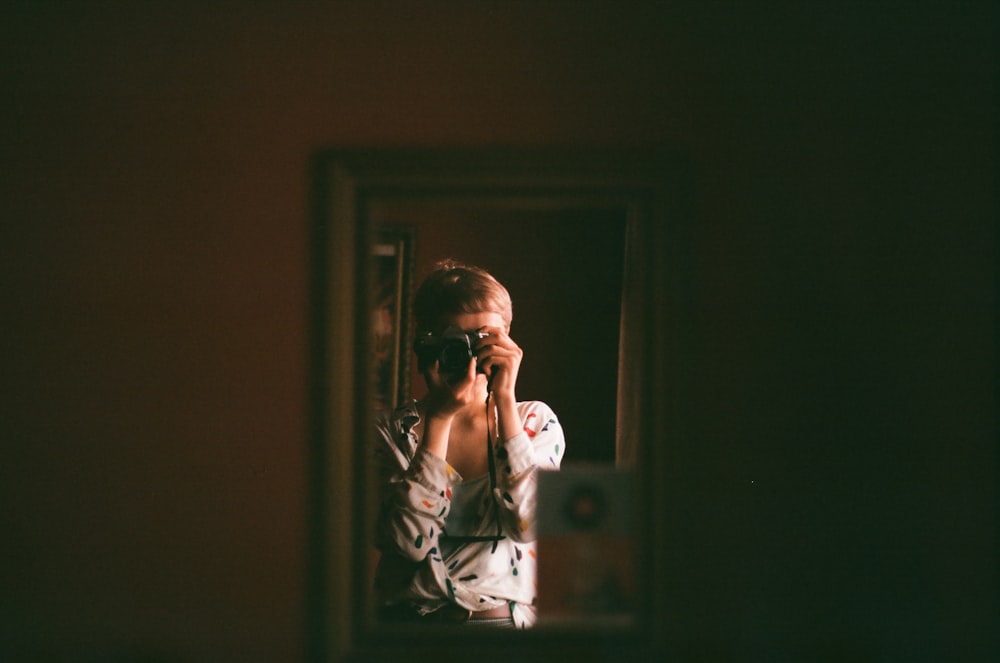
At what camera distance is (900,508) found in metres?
0.92

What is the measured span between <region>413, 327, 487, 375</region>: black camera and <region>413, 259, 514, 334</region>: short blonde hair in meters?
0.03

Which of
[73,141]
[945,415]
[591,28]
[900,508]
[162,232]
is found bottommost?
[900,508]

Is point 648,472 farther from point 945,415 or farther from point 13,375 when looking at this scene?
point 13,375

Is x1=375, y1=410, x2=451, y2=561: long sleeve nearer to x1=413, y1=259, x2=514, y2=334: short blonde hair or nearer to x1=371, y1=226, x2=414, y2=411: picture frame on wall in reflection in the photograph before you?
x1=371, y1=226, x2=414, y2=411: picture frame on wall in reflection

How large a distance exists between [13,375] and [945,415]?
1.36m

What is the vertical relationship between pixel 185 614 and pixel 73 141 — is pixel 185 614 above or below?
below

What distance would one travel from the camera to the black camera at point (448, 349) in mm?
941

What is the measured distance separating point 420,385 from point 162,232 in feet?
1.42

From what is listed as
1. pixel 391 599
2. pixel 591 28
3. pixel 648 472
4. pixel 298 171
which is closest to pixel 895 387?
pixel 648 472

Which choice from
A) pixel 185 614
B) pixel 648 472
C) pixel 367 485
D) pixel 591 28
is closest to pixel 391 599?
pixel 367 485

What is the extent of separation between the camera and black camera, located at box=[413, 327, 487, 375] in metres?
0.94

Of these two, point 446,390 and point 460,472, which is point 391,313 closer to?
point 446,390

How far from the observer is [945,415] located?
0.92 metres

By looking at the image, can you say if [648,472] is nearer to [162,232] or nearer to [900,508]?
[900,508]
